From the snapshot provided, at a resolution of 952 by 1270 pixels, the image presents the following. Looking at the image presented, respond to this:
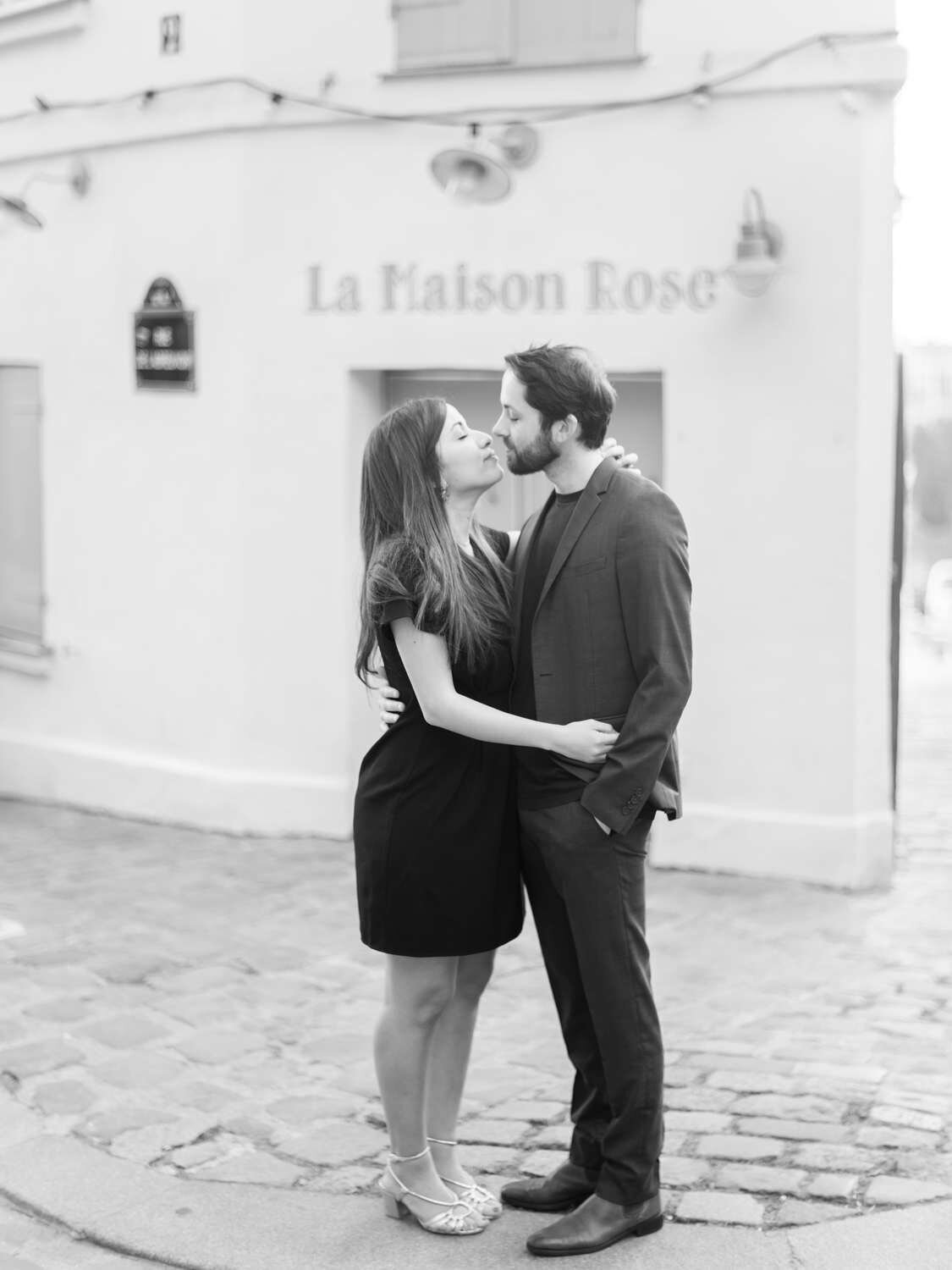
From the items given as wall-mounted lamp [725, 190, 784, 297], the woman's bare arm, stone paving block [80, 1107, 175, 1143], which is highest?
wall-mounted lamp [725, 190, 784, 297]

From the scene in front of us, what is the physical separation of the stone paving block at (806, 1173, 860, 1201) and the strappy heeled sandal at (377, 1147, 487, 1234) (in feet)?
2.73

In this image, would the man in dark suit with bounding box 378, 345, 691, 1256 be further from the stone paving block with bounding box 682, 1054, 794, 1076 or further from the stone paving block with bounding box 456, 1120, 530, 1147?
the stone paving block with bounding box 682, 1054, 794, 1076

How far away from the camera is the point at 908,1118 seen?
480 cm

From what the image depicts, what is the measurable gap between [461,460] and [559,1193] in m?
1.74

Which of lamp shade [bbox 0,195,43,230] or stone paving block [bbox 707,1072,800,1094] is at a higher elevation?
lamp shade [bbox 0,195,43,230]

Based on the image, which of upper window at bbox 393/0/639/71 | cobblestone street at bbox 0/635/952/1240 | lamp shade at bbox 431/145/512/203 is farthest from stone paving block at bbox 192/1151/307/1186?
upper window at bbox 393/0/639/71

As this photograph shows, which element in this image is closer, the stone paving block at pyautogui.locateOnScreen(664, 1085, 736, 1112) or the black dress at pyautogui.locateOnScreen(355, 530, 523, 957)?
the black dress at pyautogui.locateOnScreen(355, 530, 523, 957)

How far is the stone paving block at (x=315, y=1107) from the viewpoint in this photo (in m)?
4.92

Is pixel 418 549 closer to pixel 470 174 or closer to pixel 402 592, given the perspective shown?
pixel 402 592

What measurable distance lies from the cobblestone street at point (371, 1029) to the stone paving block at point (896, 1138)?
0.03 ft

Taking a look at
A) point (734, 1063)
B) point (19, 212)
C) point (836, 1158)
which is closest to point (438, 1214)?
point (836, 1158)

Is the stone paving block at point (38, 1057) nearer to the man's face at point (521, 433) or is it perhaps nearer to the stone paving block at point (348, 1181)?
the stone paving block at point (348, 1181)

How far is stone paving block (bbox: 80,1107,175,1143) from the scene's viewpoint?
4.80 m

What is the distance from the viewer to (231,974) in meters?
6.34
